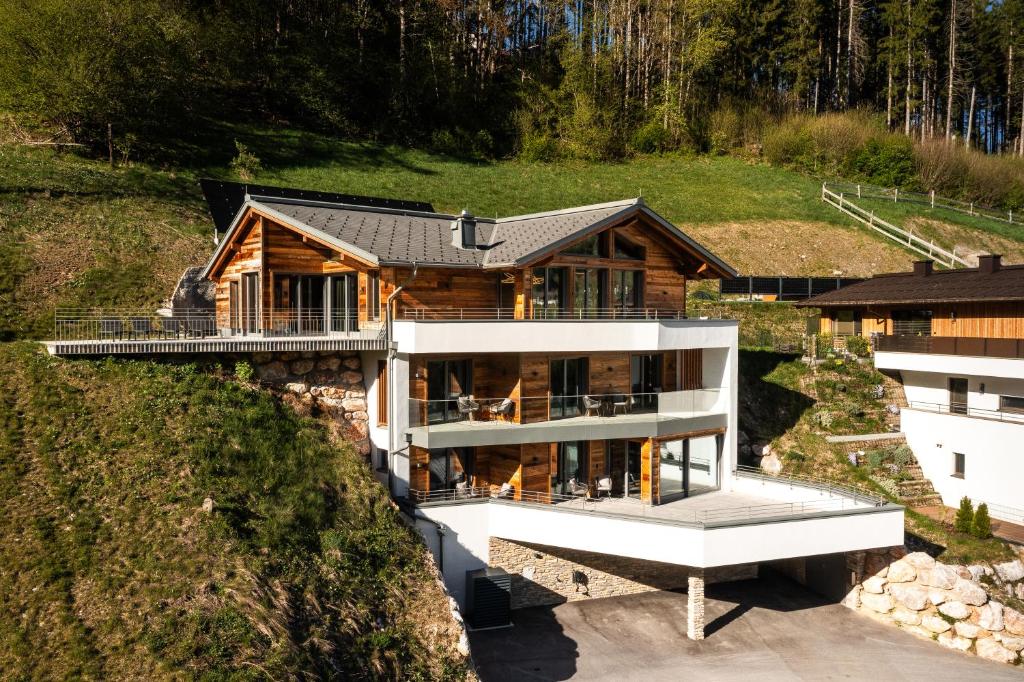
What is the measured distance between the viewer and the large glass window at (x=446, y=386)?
62.0ft

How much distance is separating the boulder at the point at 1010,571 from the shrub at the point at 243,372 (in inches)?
781

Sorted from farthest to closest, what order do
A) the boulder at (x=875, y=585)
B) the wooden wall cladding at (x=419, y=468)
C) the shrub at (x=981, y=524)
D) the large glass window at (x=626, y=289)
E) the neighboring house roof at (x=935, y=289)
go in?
1. the neighboring house roof at (x=935, y=289)
2. the large glass window at (x=626, y=289)
3. the shrub at (x=981, y=524)
4. the wooden wall cladding at (x=419, y=468)
5. the boulder at (x=875, y=585)

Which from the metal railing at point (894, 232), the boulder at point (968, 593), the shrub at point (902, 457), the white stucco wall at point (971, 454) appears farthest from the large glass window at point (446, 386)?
the metal railing at point (894, 232)

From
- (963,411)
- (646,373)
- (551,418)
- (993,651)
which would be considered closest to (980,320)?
(963,411)

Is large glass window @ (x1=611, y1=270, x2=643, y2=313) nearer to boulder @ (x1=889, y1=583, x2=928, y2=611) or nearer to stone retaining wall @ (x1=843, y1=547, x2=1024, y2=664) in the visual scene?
stone retaining wall @ (x1=843, y1=547, x2=1024, y2=664)

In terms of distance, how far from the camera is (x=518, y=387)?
1886 centimetres

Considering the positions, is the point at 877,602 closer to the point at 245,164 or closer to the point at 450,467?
the point at 450,467

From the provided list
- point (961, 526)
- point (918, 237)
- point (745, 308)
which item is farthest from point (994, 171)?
point (961, 526)

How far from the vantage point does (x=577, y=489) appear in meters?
19.7

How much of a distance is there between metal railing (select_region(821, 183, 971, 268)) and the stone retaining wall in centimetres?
3110

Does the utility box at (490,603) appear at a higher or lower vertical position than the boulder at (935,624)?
higher

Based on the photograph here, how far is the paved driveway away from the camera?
50.4 feet

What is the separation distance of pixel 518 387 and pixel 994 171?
55.9 m

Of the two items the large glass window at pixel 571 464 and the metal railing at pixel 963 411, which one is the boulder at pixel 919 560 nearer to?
the metal railing at pixel 963 411
